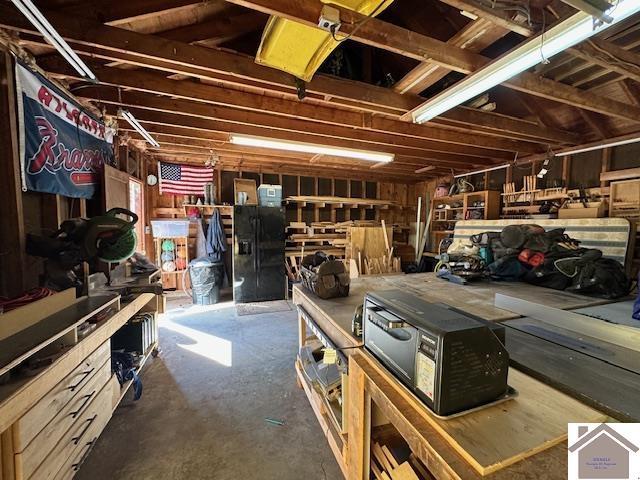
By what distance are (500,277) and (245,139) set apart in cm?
362

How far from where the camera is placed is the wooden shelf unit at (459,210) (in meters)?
5.47

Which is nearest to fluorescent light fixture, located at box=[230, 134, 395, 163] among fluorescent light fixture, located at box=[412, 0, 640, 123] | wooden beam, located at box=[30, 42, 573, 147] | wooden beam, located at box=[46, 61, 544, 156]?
wooden beam, located at box=[46, 61, 544, 156]

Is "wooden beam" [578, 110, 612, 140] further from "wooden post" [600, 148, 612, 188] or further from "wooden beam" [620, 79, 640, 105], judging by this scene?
"wooden beam" [620, 79, 640, 105]

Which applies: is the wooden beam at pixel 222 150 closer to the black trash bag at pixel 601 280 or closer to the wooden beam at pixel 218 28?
the wooden beam at pixel 218 28

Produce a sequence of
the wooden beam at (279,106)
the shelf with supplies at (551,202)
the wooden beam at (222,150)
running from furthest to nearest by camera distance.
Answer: the wooden beam at (222,150), the shelf with supplies at (551,202), the wooden beam at (279,106)

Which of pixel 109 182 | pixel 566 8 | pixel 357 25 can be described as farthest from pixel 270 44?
pixel 109 182

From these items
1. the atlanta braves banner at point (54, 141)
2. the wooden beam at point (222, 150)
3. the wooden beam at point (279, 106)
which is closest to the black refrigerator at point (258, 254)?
the wooden beam at point (222, 150)

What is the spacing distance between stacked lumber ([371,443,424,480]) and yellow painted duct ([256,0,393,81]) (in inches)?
91.0

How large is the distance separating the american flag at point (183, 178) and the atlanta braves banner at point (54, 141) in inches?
93.8

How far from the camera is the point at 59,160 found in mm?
2330

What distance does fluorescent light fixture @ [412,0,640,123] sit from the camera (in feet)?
4.77

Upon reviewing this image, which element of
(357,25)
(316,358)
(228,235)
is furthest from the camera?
(228,235)

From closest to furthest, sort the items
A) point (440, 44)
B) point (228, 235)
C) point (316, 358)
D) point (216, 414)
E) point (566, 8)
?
point (566, 8) < point (440, 44) < point (216, 414) < point (316, 358) < point (228, 235)

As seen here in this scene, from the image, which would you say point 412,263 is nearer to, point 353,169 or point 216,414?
point 353,169
